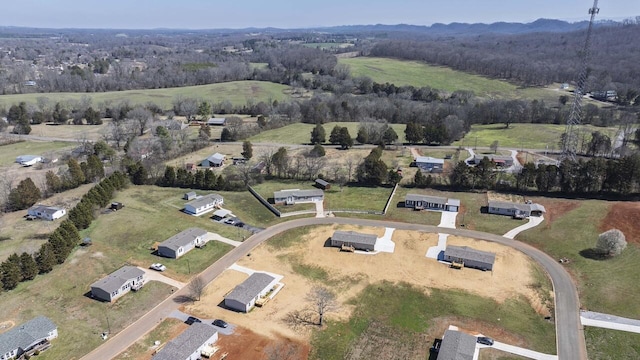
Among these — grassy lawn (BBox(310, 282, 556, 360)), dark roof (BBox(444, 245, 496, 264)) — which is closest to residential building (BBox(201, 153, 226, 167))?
grassy lawn (BBox(310, 282, 556, 360))

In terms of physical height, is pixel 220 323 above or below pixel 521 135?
below

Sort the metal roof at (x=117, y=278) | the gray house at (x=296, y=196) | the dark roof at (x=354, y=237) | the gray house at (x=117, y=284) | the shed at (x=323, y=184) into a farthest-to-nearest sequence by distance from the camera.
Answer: the shed at (x=323, y=184) < the gray house at (x=296, y=196) < the dark roof at (x=354, y=237) < the metal roof at (x=117, y=278) < the gray house at (x=117, y=284)

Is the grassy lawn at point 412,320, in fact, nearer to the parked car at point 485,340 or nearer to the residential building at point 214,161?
the parked car at point 485,340

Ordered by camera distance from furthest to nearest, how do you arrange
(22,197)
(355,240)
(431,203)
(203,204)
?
(431,203) → (203,204) → (22,197) → (355,240)

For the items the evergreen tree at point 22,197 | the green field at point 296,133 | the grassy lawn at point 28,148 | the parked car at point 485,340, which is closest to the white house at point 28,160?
the grassy lawn at point 28,148

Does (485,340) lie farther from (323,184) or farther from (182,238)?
(323,184)

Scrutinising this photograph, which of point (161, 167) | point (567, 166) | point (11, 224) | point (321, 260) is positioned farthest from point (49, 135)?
point (567, 166)

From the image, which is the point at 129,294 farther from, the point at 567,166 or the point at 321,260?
the point at 567,166

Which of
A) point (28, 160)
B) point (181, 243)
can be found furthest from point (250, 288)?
point (28, 160)
